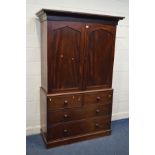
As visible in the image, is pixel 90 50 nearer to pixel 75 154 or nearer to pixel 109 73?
pixel 109 73

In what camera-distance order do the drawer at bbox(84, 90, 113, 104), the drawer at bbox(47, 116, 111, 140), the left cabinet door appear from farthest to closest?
1. the drawer at bbox(84, 90, 113, 104)
2. the drawer at bbox(47, 116, 111, 140)
3. the left cabinet door

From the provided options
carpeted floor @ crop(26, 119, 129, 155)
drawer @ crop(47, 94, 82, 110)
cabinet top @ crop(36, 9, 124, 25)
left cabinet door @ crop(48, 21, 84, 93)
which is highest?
cabinet top @ crop(36, 9, 124, 25)

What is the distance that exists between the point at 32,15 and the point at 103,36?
108 centimetres

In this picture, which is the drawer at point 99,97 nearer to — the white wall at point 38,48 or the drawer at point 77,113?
the drawer at point 77,113

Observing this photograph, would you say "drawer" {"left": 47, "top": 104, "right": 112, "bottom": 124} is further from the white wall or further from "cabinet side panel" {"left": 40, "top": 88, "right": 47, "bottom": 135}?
the white wall

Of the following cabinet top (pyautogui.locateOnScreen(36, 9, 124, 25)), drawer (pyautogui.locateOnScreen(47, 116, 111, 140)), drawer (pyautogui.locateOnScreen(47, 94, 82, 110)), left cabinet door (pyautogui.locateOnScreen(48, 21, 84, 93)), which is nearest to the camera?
cabinet top (pyautogui.locateOnScreen(36, 9, 124, 25))

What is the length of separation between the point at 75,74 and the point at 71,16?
0.79 metres

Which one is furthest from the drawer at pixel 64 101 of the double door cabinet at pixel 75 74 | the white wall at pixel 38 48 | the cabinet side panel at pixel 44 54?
the white wall at pixel 38 48

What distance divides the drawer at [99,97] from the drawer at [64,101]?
5.3 inches

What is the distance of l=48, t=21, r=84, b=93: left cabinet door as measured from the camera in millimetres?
2402

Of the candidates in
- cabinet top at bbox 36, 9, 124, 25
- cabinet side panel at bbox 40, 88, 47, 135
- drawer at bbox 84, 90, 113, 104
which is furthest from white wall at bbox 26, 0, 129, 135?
drawer at bbox 84, 90, 113, 104

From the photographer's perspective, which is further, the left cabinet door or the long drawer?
the long drawer

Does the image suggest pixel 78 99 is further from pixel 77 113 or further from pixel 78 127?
pixel 78 127
